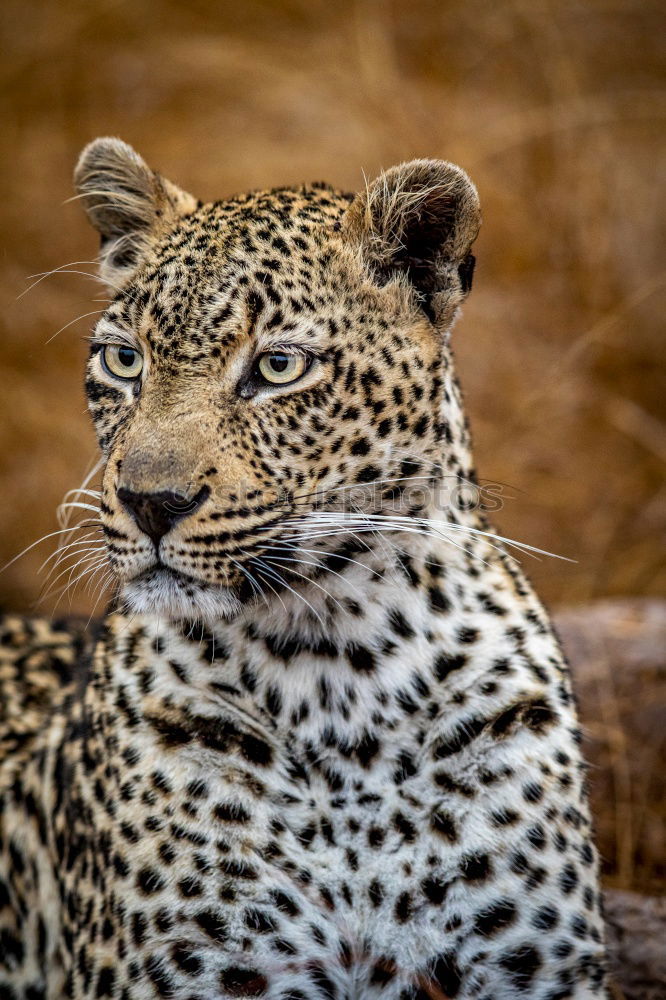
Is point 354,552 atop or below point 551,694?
atop

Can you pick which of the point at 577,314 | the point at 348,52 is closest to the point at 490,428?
the point at 577,314

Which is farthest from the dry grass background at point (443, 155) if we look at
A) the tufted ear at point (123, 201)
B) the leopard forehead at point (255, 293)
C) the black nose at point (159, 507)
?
the black nose at point (159, 507)

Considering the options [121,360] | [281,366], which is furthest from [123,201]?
[281,366]

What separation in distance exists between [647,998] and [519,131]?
26.5 ft

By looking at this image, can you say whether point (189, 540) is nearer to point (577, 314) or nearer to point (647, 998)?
point (647, 998)

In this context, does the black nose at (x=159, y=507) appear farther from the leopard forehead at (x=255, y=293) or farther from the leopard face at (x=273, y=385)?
the leopard forehead at (x=255, y=293)

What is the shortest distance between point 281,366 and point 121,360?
0.60 meters

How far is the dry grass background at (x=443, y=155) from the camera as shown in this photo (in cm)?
1009

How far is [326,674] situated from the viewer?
3.70 m

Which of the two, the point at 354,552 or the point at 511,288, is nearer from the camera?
the point at 354,552

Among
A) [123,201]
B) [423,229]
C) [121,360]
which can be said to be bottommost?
[121,360]

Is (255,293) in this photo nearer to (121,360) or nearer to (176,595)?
(121,360)

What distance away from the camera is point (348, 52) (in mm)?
11102

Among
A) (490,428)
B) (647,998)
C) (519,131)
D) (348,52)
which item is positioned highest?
(348,52)
